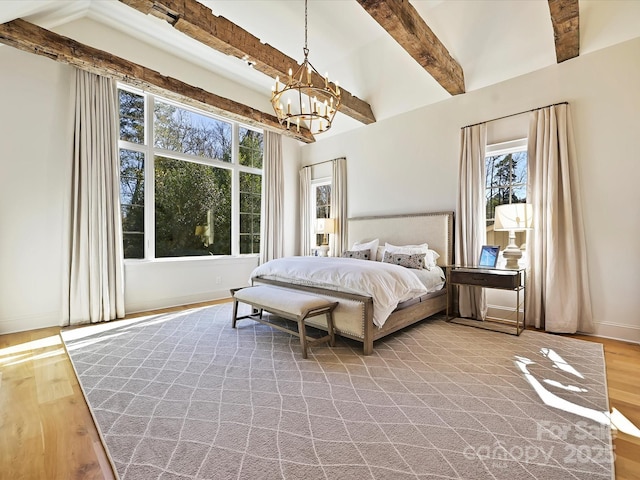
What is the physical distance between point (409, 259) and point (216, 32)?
343 centimetres

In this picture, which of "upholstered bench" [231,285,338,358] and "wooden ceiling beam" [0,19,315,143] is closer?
"upholstered bench" [231,285,338,358]

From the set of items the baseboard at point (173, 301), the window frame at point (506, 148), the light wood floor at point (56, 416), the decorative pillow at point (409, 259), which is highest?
the window frame at point (506, 148)

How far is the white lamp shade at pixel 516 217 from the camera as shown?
3412 mm

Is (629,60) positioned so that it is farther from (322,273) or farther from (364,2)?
(322,273)

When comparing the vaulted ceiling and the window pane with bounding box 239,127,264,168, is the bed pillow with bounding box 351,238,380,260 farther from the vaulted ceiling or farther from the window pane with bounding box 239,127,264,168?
the window pane with bounding box 239,127,264,168

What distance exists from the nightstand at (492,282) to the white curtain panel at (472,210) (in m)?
0.22

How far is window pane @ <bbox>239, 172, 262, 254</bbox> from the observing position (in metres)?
5.89

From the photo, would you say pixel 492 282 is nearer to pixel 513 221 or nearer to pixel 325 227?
pixel 513 221

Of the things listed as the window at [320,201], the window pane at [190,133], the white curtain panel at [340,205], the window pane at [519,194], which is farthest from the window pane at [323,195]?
the window pane at [519,194]

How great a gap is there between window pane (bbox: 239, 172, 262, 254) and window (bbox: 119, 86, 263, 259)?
19mm

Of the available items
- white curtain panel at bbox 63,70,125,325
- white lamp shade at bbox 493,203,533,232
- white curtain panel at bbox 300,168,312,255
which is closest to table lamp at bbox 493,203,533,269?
white lamp shade at bbox 493,203,533,232

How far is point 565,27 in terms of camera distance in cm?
287

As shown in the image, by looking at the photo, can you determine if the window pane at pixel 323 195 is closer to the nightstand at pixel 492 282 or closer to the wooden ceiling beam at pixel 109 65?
the wooden ceiling beam at pixel 109 65

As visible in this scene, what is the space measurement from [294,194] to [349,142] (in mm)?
1674
